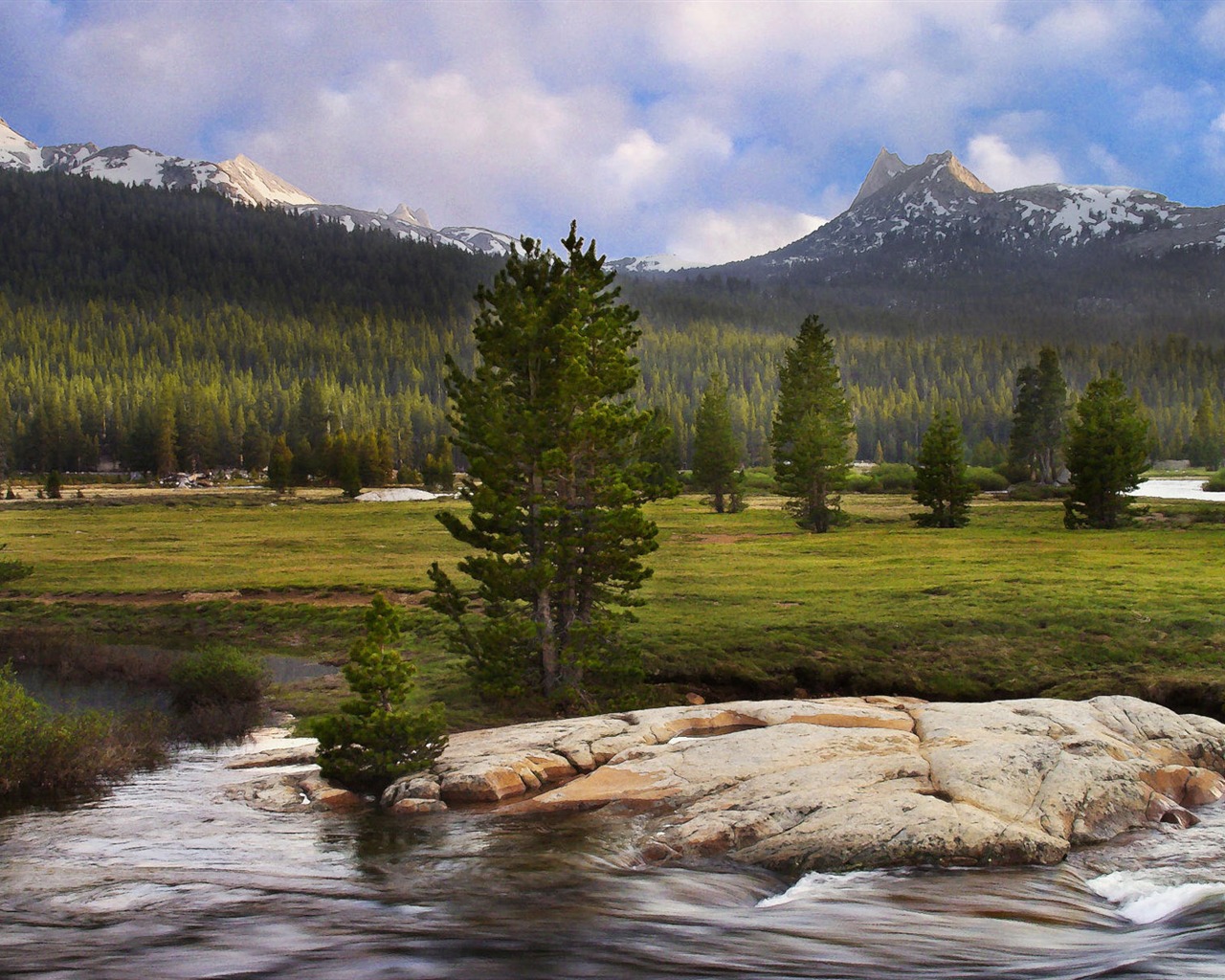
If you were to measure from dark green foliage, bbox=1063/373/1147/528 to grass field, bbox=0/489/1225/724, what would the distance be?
340cm

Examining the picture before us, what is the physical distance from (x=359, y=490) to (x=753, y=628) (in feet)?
300

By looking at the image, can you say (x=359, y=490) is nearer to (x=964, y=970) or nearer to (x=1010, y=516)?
(x=1010, y=516)

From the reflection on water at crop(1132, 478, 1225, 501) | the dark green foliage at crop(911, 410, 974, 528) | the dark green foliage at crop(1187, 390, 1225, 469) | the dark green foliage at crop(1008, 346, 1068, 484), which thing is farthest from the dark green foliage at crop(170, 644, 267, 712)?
the dark green foliage at crop(1187, 390, 1225, 469)

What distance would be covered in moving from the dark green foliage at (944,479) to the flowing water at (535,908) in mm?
61150

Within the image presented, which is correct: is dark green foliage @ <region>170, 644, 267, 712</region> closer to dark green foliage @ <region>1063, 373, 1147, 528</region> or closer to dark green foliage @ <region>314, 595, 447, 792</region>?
dark green foliage @ <region>314, 595, 447, 792</region>

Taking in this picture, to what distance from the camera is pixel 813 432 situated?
74938mm

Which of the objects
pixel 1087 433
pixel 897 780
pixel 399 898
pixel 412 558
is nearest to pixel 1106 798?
pixel 897 780

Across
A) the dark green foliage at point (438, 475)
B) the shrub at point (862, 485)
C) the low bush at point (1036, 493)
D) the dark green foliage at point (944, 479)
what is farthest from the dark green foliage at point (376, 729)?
the shrub at point (862, 485)

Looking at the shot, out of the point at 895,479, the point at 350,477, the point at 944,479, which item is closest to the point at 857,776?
the point at 944,479

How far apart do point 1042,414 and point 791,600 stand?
85345 mm

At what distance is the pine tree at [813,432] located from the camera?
75.0 m

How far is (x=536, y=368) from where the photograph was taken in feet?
97.7

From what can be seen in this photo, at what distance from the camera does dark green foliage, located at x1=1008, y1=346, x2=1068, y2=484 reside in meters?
111

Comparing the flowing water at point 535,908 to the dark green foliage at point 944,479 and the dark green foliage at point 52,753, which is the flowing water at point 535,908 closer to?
the dark green foliage at point 52,753
